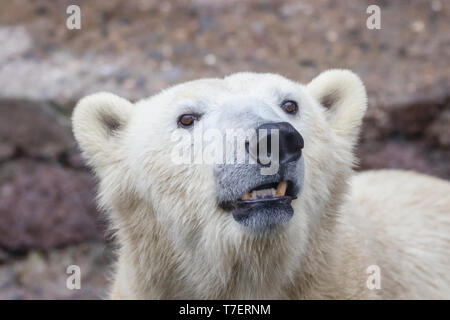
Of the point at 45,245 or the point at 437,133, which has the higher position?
the point at 437,133

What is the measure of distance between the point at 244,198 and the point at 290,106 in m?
0.66

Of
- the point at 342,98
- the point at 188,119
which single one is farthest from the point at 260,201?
the point at 342,98

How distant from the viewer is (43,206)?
215 inches

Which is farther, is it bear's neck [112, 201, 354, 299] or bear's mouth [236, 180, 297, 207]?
bear's neck [112, 201, 354, 299]

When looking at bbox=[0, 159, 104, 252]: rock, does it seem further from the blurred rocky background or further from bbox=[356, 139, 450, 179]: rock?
bbox=[356, 139, 450, 179]: rock

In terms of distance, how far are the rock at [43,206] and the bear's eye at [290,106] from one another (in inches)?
105

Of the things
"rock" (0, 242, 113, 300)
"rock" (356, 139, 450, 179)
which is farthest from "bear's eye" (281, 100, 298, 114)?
"rock" (0, 242, 113, 300)

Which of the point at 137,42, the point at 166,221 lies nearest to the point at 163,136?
the point at 166,221

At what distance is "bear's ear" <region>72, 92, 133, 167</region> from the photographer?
11.3 feet

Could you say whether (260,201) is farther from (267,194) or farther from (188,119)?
(188,119)

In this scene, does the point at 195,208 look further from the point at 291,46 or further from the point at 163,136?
the point at 291,46

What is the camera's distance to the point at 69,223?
18.0 feet

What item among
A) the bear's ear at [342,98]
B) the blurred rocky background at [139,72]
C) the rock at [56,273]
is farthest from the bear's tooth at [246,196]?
the blurred rocky background at [139,72]

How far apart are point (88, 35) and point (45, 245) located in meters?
1.96
